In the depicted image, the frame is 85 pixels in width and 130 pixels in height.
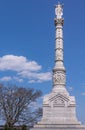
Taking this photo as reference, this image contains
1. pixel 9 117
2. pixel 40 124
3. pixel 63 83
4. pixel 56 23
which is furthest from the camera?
pixel 9 117

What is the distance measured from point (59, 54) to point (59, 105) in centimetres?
693

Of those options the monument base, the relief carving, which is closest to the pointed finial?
the relief carving

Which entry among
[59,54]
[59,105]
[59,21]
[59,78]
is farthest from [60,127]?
[59,21]

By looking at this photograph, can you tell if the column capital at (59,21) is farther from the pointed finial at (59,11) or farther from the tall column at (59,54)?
the pointed finial at (59,11)

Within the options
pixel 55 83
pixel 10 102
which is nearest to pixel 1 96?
pixel 10 102

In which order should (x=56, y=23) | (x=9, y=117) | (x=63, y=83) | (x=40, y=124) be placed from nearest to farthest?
(x=40, y=124)
(x=63, y=83)
(x=56, y=23)
(x=9, y=117)

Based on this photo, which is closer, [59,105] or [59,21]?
[59,105]

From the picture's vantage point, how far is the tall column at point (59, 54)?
1545 inches

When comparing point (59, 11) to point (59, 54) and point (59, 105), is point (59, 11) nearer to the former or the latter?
point (59, 54)

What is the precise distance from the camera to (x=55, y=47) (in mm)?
41156

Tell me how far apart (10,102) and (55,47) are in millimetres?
13312

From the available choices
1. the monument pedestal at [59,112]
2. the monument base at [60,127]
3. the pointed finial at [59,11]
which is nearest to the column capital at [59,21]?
the pointed finial at [59,11]

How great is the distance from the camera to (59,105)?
125 ft

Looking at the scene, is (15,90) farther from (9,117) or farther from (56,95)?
(56,95)
